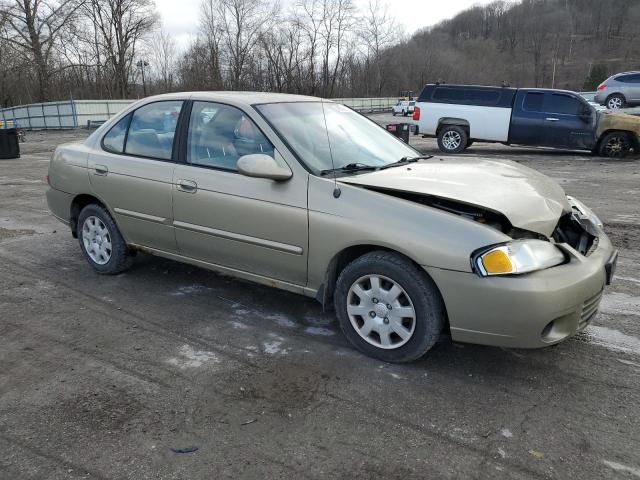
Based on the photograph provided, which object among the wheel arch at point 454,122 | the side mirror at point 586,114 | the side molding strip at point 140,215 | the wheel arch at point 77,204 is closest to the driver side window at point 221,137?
the side molding strip at point 140,215

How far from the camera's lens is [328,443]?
2668mm

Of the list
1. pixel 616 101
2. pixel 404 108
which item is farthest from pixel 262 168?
pixel 404 108

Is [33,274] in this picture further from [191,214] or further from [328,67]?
[328,67]

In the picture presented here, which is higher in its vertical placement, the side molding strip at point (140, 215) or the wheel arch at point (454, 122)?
the wheel arch at point (454, 122)

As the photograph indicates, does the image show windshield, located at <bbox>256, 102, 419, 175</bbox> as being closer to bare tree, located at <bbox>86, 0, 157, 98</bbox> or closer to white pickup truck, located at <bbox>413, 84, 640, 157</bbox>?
white pickup truck, located at <bbox>413, 84, 640, 157</bbox>

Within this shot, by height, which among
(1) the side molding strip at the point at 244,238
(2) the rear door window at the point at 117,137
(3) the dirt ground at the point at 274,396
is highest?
(2) the rear door window at the point at 117,137

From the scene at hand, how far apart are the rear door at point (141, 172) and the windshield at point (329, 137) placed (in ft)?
3.15

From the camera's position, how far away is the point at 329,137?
409cm

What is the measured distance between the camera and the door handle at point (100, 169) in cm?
479

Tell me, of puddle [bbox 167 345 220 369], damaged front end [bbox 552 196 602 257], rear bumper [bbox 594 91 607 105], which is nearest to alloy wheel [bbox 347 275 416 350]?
puddle [bbox 167 345 220 369]

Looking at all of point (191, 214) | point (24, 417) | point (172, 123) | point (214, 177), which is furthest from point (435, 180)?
point (24, 417)

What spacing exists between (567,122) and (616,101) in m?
10.4

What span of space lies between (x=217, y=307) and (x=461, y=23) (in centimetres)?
14801

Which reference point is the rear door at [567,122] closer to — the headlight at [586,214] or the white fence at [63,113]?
the headlight at [586,214]
